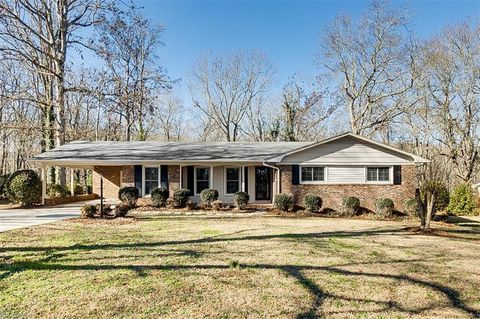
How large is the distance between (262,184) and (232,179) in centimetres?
169

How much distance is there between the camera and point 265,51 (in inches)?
1382

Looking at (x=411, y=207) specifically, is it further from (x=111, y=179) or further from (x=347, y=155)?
(x=111, y=179)

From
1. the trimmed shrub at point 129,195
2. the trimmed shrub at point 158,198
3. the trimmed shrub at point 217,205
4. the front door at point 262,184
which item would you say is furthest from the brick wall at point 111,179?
the front door at point 262,184

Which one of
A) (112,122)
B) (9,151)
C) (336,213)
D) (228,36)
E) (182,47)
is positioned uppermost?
(228,36)

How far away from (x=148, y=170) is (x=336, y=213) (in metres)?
9.74

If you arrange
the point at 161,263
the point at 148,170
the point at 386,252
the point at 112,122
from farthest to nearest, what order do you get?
the point at 112,122 → the point at 148,170 → the point at 386,252 → the point at 161,263

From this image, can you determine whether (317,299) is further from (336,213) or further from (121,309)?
(336,213)

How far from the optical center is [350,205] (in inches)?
580

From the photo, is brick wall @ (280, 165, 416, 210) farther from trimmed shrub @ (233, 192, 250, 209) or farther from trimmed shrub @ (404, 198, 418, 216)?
trimmed shrub @ (233, 192, 250, 209)

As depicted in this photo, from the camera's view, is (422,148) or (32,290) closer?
(32,290)

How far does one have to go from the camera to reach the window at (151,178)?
17.1 metres

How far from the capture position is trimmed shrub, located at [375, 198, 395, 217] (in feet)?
47.7

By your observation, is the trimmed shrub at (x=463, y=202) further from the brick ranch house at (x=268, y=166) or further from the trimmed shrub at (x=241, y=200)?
the trimmed shrub at (x=241, y=200)

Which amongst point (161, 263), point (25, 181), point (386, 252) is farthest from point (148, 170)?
point (386, 252)
